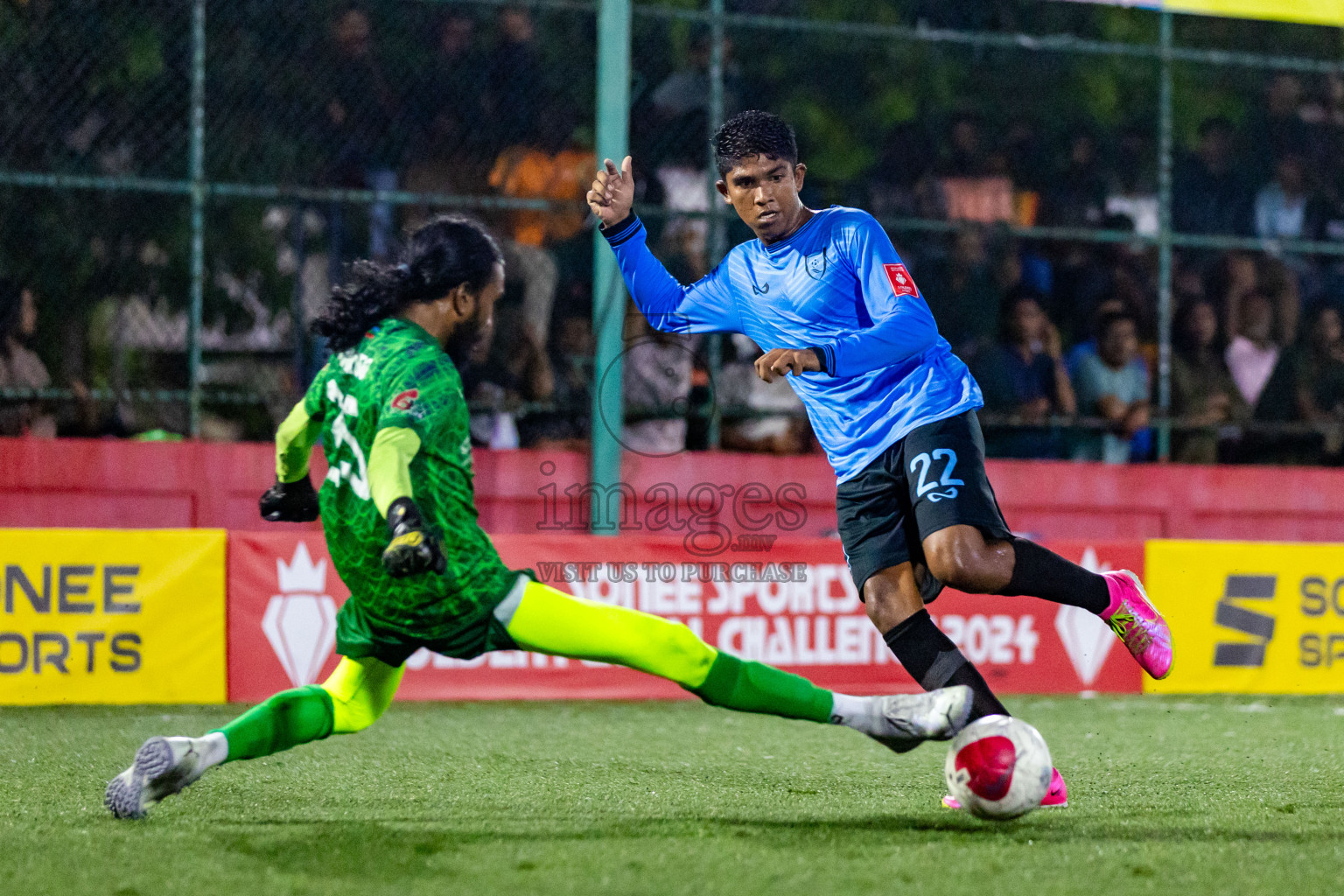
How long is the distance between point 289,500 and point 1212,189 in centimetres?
888

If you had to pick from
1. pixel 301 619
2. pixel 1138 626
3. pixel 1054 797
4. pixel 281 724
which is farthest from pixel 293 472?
pixel 301 619

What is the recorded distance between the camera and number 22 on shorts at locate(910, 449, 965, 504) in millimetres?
4922

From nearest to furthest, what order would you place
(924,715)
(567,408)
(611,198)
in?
(924,715) → (611,198) → (567,408)

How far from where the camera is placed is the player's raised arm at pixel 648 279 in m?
5.54

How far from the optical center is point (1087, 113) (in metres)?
11.6

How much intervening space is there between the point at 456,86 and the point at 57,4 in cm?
227

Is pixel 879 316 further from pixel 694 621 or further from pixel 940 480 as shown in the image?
pixel 694 621

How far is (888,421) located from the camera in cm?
512

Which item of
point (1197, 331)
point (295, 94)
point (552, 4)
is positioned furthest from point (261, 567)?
point (1197, 331)

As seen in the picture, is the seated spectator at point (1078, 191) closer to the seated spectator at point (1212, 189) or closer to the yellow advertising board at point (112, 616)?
the seated spectator at point (1212, 189)

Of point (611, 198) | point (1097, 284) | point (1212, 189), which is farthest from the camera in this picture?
point (1212, 189)

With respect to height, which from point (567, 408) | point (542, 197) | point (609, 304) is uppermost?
point (542, 197)

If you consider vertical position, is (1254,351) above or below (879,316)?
above

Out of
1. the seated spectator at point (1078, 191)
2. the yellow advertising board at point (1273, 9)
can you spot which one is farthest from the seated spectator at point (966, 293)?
the yellow advertising board at point (1273, 9)
